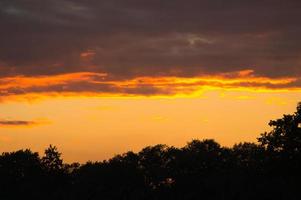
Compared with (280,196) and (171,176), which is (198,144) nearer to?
(171,176)

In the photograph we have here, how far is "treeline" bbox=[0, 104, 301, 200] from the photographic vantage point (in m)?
82.9

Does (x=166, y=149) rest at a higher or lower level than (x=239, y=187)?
higher

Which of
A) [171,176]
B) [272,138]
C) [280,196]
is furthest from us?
[171,176]

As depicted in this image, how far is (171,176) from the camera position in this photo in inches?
4584

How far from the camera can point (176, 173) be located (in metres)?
114

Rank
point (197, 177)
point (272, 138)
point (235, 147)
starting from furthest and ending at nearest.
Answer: point (235, 147), point (197, 177), point (272, 138)

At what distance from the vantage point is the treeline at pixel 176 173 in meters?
82.9

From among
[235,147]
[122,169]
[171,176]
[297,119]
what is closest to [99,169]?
[122,169]

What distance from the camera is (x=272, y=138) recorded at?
85.0m

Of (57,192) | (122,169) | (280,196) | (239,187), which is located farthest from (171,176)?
(280,196)

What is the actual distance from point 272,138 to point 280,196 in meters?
10.3

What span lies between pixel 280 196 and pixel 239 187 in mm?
9214

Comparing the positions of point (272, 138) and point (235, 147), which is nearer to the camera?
point (272, 138)

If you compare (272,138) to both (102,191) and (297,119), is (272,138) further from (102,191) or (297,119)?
(102,191)
